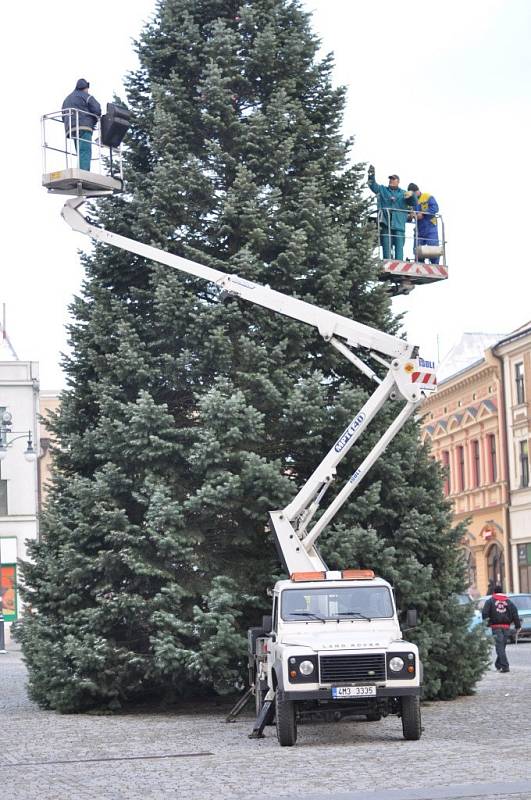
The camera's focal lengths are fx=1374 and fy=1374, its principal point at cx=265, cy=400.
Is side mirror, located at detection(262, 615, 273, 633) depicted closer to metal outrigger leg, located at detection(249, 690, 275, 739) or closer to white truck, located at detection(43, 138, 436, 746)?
white truck, located at detection(43, 138, 436, 746)

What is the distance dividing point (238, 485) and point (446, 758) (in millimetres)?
7067

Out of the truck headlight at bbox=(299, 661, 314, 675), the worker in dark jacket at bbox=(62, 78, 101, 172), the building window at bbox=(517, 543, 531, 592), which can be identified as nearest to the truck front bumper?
the truck headlight at bbox=(299, 661, 314, 675)

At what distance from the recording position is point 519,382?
60312mm

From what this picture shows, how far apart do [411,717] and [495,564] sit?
160ft

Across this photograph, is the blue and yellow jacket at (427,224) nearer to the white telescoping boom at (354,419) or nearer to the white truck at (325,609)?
the white truck at (325,609)

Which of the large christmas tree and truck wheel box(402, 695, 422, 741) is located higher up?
the large christmas tree

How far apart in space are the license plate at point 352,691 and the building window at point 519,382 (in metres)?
45.2


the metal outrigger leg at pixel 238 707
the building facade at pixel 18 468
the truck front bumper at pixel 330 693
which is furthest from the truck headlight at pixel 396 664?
the building facade at pixel 18 468

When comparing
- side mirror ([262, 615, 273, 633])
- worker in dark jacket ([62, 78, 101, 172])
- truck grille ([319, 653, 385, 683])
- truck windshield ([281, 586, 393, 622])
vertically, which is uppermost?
worker in dark jacket ([62, 78, 101, 172])

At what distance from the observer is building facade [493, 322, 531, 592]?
196 feet

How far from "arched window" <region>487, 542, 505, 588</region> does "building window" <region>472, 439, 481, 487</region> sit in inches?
142

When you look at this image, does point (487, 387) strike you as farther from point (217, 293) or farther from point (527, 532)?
point (217, 293)

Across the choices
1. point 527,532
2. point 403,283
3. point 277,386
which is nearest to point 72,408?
point 277,386

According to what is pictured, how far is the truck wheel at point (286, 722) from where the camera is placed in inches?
630
